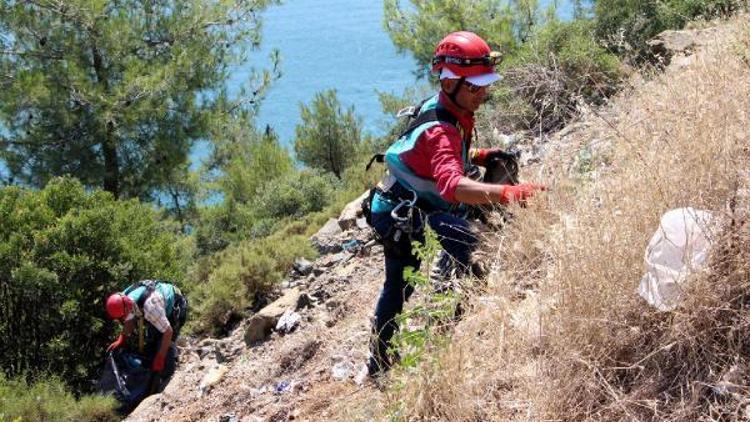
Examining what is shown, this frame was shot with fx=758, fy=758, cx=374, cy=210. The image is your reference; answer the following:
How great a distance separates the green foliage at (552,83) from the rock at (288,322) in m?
2.65

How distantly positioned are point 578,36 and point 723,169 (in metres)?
6.02

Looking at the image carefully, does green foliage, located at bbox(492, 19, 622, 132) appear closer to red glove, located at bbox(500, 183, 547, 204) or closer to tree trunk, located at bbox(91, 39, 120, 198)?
red glove, located at bbox(500, 183, 547, 204)

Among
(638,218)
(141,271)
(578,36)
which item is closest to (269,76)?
(141,271)

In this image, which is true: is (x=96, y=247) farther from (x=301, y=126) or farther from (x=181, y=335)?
(x=301, y=126)

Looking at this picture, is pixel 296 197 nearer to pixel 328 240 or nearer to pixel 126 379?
pixel 328 240

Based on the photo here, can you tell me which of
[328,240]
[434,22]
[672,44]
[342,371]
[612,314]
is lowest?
[328,240]

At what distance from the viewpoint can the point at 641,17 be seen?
895 centimetres

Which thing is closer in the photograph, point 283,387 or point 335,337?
point 283,387

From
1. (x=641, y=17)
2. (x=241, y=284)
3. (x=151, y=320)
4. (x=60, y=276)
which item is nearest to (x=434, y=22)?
(x=641, y=17)

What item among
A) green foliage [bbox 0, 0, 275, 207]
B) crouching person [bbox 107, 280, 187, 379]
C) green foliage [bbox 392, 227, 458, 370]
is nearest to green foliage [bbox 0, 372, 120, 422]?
crouching person [bbox 107, 280, 187, 379]

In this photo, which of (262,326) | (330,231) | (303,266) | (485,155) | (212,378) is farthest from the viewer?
(330,231)

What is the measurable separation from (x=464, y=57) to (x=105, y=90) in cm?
1383

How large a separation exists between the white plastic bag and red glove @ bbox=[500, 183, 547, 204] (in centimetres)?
72

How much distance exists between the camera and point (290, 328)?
641cm
